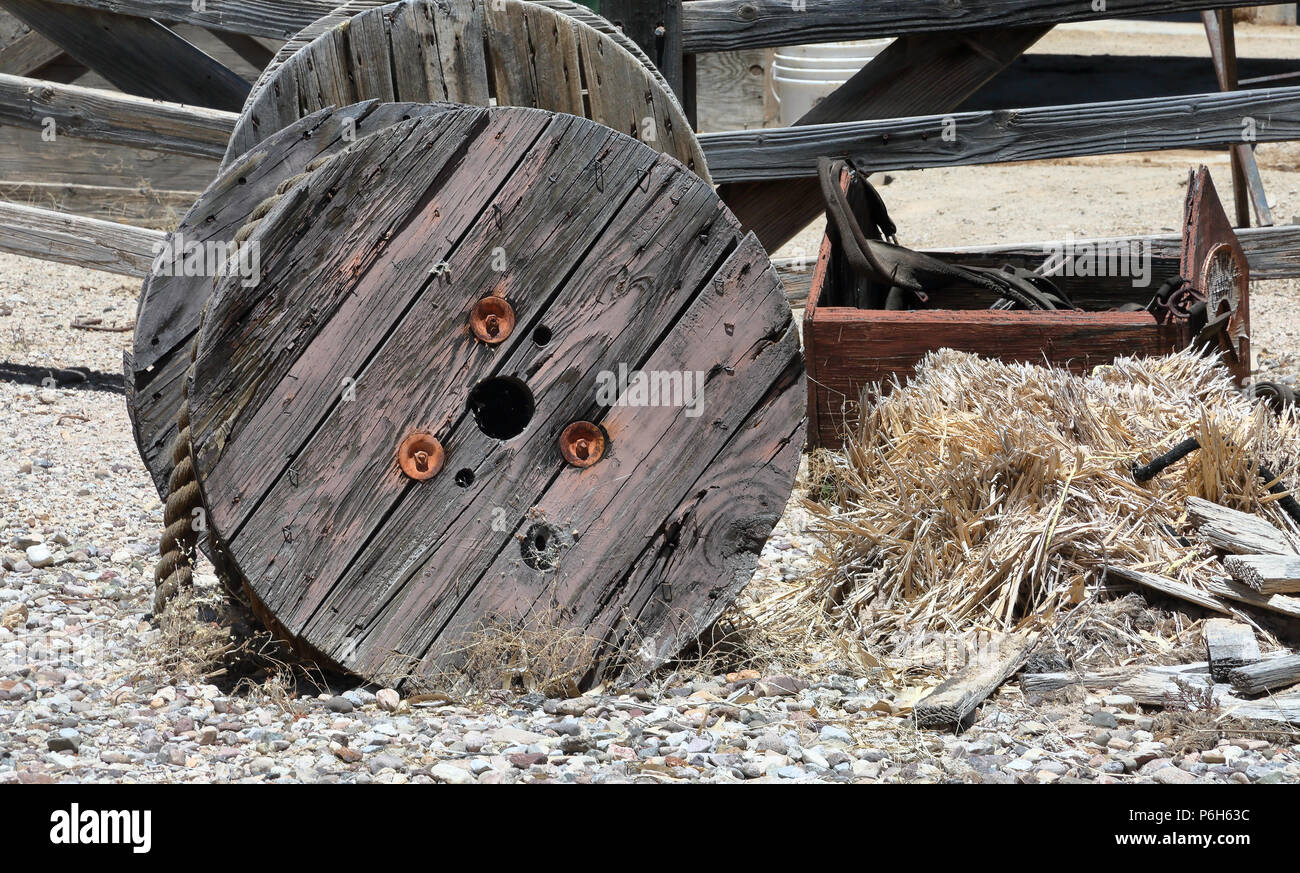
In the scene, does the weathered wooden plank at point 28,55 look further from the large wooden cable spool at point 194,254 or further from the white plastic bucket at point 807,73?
the white plastic bucket at point 807,73

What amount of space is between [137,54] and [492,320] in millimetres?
3646

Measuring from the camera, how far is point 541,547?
122 inches

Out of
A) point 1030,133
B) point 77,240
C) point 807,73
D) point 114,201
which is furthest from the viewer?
point 807,73

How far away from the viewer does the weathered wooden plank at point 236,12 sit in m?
5.50

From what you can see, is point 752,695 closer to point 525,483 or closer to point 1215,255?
point 525,483

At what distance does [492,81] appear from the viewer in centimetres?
411

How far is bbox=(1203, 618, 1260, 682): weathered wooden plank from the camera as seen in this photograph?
299 cm

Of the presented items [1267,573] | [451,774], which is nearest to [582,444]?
[451,774]

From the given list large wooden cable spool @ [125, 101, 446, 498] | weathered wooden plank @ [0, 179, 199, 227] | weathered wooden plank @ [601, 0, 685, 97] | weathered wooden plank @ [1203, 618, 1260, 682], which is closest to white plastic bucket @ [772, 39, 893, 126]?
weathered wooden plank @ [0, 179, 199, 227]

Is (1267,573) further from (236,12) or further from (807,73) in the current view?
(807,73)

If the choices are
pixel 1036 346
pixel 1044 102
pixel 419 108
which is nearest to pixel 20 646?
pixel 419 108

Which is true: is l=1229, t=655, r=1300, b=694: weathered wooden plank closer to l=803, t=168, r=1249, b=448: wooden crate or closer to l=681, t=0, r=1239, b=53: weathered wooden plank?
l=803, t=168, r=1249, b=448: wooden crate

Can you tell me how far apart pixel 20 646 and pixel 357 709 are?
0.95 m

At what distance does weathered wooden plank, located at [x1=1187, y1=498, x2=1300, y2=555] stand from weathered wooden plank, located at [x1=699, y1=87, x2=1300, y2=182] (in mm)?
2393
